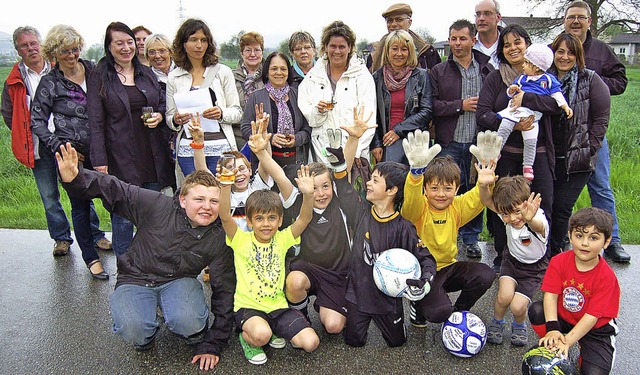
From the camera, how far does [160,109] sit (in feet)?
16.5

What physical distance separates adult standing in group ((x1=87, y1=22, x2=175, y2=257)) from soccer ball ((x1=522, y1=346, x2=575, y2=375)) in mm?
3727

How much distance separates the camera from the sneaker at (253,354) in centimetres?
340

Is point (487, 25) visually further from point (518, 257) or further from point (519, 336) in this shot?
point (519, 336)

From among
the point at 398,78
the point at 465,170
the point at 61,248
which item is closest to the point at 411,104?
the point at 398,78

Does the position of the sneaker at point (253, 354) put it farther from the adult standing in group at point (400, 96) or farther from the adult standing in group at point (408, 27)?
the adult standing in group at point (408, 27)

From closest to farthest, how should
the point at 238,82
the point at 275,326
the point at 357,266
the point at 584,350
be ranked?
the point at 584,350, the point at 275,326, the point at 357,266, the point at 238,82

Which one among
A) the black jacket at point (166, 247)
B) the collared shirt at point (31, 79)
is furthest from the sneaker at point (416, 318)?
the collared shirt at point (31, 79)

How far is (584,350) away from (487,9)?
3.57 metres

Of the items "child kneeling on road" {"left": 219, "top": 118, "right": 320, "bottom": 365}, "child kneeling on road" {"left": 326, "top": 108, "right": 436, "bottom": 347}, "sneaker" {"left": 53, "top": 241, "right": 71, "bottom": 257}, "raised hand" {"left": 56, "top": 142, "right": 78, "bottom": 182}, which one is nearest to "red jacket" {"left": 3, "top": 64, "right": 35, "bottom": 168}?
"sneaker" {"left": 53, "top": 241, "right": 71, "bottom": 257}

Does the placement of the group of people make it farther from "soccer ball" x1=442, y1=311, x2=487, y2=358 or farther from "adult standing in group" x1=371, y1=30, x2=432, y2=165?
"soccer ball" x1=442, y1=311, x2=487, y2=358

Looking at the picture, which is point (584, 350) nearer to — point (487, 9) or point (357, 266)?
point (357, 266)

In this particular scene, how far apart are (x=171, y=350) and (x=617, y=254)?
4.29 meters

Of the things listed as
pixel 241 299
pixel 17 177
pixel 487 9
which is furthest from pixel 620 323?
pixel 17 177

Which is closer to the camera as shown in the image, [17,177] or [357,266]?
[357,266]
